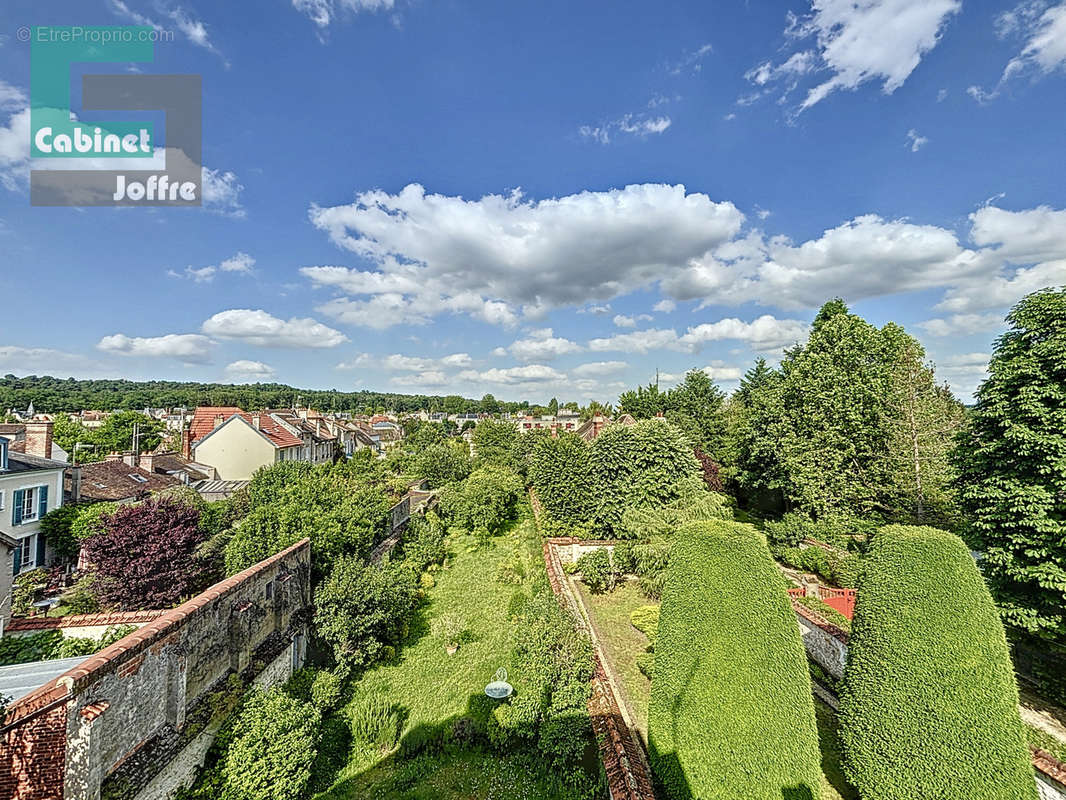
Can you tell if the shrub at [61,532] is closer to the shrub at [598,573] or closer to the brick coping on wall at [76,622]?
the brick coping on wall at [76,622]

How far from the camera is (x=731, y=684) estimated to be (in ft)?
21.4

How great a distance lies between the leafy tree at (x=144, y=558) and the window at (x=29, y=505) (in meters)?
5.38

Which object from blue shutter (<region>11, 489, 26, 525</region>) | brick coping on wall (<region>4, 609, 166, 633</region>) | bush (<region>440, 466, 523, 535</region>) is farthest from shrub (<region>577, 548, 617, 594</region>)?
blue shutter (<region>11, 489, 26, 525</region>)

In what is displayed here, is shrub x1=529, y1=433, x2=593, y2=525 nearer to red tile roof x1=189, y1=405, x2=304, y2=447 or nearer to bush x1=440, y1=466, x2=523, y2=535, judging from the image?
bush x1=440, y1=466, x2=523, y2=535

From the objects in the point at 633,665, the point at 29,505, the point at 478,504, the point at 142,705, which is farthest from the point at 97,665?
the point at 478,504

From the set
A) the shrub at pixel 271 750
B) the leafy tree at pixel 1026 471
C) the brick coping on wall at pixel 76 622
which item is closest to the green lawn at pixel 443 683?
the shrub at pixel 271 750

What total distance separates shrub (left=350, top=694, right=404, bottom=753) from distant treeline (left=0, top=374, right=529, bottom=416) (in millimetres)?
80357

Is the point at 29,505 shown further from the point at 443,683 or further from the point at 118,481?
the point at 443,683

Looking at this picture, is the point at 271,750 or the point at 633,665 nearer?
the point at 271,750

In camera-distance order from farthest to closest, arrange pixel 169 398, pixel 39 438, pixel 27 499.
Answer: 1. pixel 169 398
2. pixel 39 438
3. pixel 27 499

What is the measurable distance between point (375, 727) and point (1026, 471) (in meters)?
15.0

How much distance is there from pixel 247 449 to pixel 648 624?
28.3 metres

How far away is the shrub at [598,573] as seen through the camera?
16781mm

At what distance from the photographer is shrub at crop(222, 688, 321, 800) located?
24.0 ft
